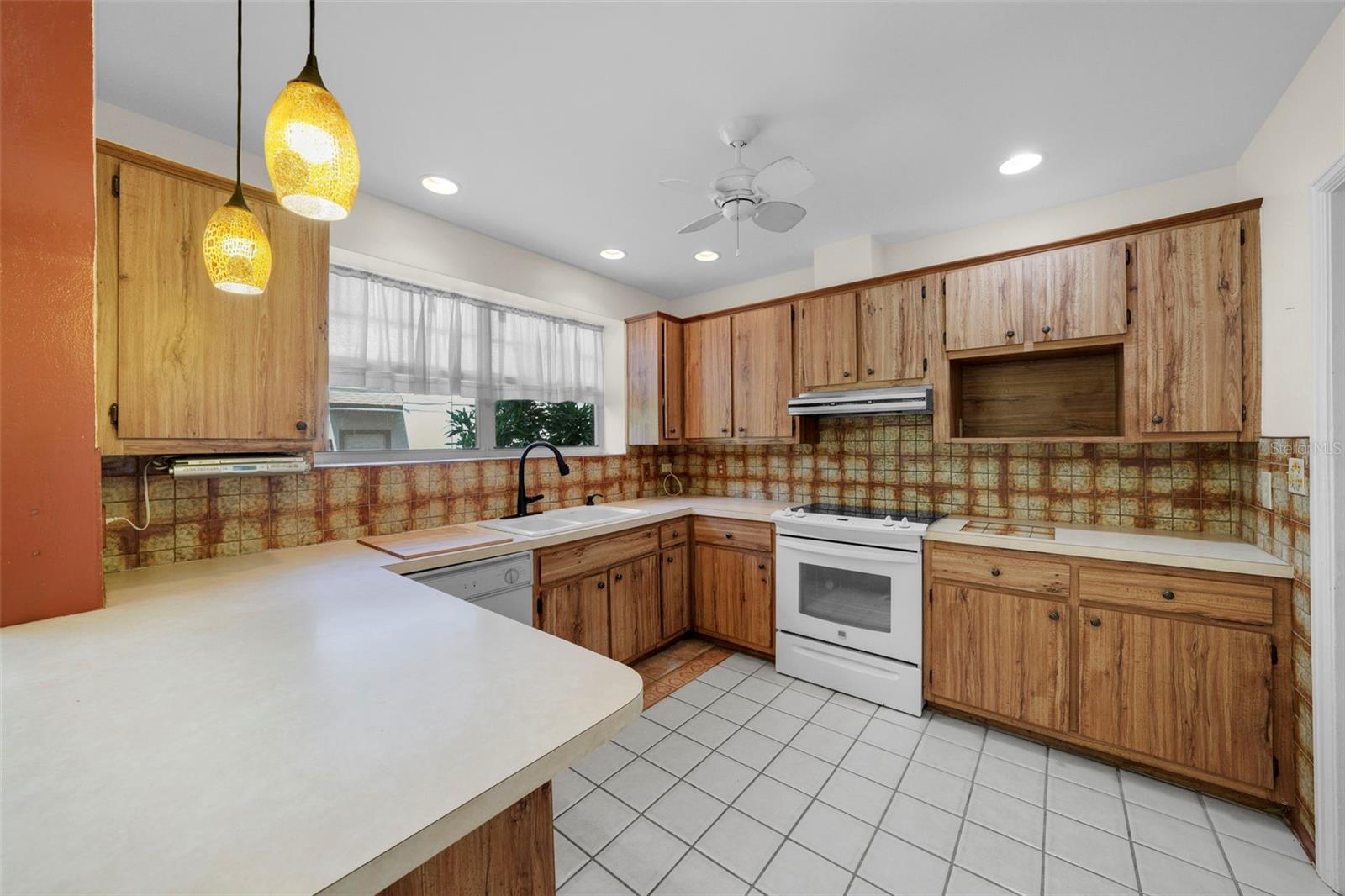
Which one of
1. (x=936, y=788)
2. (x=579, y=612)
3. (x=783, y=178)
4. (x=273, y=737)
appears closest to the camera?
(x=273, y=737)

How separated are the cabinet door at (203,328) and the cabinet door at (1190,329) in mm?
3450

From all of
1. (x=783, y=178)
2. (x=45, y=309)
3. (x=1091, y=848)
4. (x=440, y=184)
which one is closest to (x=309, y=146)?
(x=45, y=309)

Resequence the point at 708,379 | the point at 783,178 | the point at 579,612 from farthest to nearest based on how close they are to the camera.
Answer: the point at 708,379, the point at 579,612, the point at 783,178

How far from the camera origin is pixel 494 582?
2.26 metres

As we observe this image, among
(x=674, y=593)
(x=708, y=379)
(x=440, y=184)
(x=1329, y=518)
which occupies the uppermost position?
(x=440, y=184)

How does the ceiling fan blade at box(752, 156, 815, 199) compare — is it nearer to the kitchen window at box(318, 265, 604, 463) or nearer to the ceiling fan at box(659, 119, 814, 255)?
the ceiling fan at box(659, 119, 814, 255)

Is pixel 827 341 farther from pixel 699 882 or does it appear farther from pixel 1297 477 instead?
pixel 699 882

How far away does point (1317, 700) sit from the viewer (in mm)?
1580

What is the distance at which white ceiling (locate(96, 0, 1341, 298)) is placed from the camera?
1434 millimetres

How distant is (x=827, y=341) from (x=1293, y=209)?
182 centimetres

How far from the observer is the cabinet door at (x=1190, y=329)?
202 cm

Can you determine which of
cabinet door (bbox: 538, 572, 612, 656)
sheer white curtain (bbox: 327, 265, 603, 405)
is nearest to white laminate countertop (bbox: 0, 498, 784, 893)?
cabinet door (bbox: 538, 572, 612, 656)

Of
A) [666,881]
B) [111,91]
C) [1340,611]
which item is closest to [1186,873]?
[1340,611]

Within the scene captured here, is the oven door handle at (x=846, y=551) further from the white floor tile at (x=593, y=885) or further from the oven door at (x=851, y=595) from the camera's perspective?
the white floor tile at (x=593, y=885)
